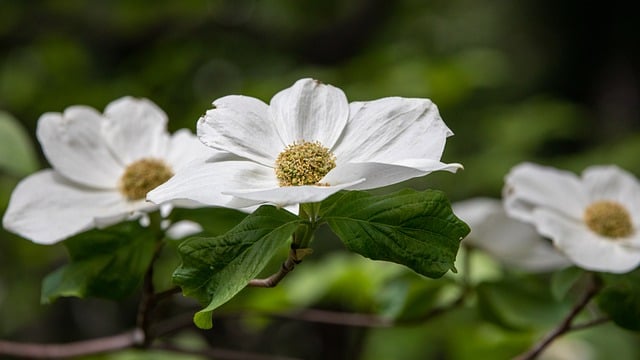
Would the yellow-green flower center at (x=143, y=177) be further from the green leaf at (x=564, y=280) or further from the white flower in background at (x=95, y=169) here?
the green leaf at (x=564, y=280)

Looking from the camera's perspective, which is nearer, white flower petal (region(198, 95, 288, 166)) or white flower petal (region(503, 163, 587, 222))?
white flower petal (region(198, 95, 288, 166))

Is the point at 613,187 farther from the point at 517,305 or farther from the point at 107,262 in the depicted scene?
the point at 107,262

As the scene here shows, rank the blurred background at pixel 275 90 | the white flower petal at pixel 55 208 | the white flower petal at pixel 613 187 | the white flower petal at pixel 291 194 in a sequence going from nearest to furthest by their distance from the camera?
the white flower petal at pixel 291 194 → the white flower petal at pixel 55 208 → the white flower petal at pixel 613 187 → the blurred background at pixel 275 90

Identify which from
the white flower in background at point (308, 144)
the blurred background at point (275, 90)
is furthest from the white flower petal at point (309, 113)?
the blurred background at point (275, 90)

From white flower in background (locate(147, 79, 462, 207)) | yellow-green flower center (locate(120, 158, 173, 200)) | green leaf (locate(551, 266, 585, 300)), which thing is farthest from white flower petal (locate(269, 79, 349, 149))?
green leaf (locate(551, 266, 585, 300))

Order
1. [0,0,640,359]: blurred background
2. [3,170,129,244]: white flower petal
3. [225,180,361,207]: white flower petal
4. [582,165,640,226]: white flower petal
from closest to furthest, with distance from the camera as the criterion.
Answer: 1. [225,180,361,207]: white flower petal
2. [3,170,129,244]: white flower petal
3. [582,165,640,226]: white flower petal
4. [0,0,640,359]: blurred background

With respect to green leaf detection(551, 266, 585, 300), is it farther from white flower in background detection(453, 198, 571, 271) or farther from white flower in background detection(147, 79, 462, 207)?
white flower in background detection(147, 79, 462, 207)
